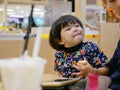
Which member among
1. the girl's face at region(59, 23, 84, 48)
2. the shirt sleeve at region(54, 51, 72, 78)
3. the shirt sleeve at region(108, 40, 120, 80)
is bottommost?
the shirt sleeve at region(54, 51, 72, 78)

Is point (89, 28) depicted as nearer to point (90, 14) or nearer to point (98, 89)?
point (90, 14)

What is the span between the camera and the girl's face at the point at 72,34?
1.01 metres

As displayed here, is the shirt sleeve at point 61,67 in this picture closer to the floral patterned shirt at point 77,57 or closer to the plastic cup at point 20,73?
the floral patterned shirt at point 77,57

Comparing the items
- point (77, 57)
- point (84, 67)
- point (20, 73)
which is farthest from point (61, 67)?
point (20, 73)

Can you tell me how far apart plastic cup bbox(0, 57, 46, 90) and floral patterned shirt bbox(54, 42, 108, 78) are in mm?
617

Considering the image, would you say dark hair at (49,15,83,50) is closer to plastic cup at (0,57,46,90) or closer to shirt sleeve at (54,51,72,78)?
shirt sleeve at (54,51,72,78)

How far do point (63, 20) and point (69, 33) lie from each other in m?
0.08

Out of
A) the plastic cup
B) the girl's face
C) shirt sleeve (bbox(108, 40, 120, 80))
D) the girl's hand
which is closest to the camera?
the plastic cup

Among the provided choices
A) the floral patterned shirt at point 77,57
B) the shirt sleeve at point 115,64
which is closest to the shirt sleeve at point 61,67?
the floral patterned shirt at point 77,57

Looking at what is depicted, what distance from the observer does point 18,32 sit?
212 cm

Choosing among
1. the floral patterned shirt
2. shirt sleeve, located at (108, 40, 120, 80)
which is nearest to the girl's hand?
shirt sleeve, located at (108, 40, 120, 80)

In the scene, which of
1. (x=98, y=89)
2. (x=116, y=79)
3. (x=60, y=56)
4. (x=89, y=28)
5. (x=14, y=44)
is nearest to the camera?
(x=98, y=89)

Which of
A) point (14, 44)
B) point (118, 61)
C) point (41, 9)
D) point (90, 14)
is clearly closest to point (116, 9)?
point (118, 61)

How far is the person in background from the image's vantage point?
1.04m
